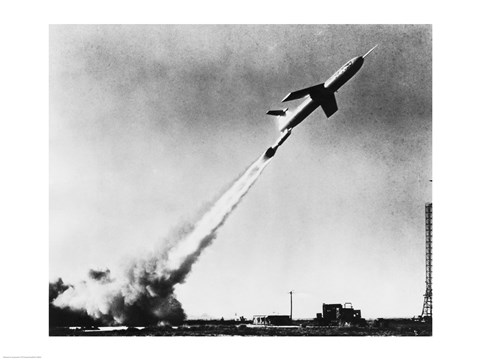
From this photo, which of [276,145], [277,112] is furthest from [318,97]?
[276,145]

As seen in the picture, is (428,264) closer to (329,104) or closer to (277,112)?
(329,104)

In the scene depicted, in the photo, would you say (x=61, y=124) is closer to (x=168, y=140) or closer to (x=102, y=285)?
(x=168, y=140)

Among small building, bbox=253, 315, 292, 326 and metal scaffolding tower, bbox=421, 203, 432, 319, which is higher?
metal scaffolding tower, bbox=421, 203, 432, 319

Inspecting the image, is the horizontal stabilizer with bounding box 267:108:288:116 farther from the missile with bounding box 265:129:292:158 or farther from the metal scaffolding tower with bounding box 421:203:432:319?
the metal scaffolding tower with bounding box 421:203:432:319

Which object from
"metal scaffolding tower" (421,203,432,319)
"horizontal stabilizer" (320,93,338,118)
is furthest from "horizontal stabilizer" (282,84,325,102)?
"metal scaffolding tower" (421,203,432,319)

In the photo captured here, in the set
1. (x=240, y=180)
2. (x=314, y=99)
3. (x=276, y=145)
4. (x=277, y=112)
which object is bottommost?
(x=240, y=180)

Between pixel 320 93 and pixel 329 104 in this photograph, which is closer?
pixel 320 93
